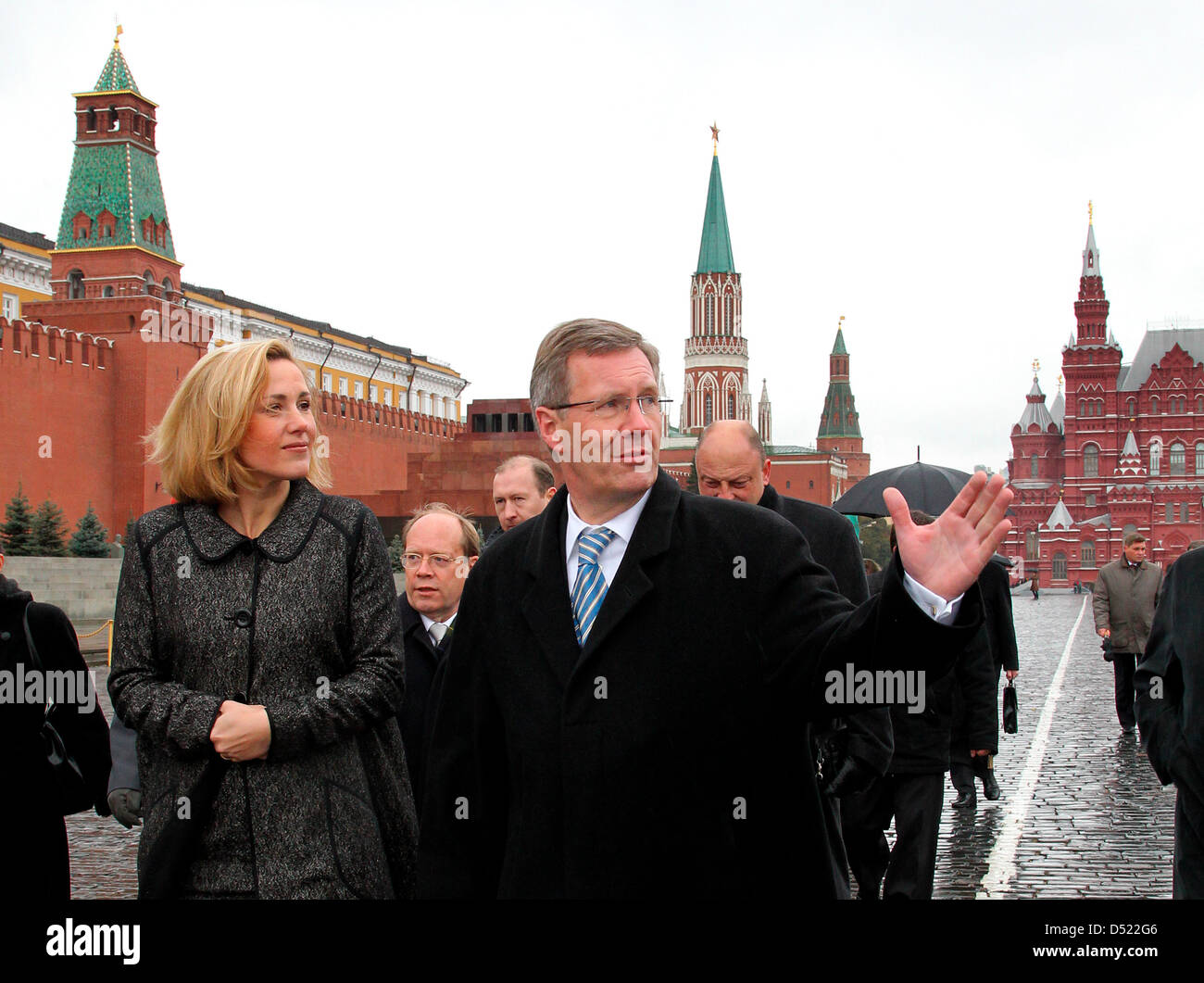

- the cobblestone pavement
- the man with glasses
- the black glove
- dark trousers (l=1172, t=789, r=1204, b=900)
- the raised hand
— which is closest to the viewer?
the raised hand

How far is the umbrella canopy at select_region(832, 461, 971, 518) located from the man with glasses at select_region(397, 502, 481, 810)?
2.88 meters

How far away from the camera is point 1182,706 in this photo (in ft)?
9.42

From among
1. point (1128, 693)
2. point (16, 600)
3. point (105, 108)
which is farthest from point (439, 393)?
point (16, 600)

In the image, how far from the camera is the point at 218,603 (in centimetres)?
235

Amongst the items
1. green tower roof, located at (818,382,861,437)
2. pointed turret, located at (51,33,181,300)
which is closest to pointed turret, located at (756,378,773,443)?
green tower roof, located at (818,382,861,437)

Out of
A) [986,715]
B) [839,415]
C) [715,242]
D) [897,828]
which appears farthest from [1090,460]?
[897,828]

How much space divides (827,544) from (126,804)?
1.96 metres

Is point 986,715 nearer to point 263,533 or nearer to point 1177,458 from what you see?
point 263,533

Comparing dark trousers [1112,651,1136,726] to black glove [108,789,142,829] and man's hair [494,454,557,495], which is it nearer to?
man's hair [494,454,557,495]

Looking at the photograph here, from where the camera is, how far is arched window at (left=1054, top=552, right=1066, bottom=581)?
7669 centimetres

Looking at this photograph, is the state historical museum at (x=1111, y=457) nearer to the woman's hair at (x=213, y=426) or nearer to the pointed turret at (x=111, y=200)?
the pointed turret at (x=111, y=200)
